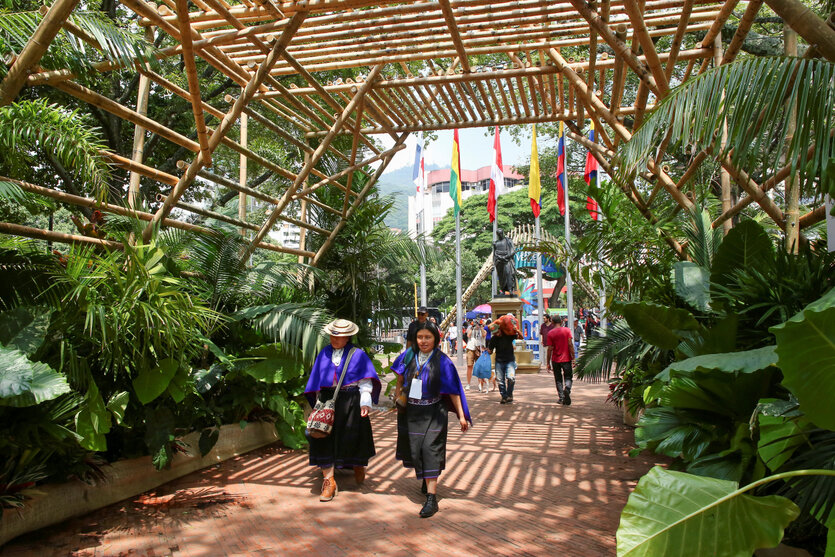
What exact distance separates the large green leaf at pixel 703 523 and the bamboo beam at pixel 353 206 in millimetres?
7249

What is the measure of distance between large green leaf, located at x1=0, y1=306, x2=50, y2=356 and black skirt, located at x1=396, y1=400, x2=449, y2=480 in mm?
2794

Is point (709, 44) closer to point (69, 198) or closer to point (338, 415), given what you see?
point (338, 415)

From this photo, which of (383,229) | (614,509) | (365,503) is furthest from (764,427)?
(383,229)

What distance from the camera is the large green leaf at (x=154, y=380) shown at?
15.7ft

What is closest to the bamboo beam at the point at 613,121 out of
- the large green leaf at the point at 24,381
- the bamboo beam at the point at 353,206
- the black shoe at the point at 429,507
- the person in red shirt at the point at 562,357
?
the bamboo beam at the point at 353,206

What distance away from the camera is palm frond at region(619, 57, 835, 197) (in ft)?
9.16

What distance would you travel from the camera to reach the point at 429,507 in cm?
471

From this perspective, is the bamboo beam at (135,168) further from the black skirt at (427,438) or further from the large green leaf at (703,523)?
the large green leaf at (703,523)

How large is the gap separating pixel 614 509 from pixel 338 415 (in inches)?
96.6

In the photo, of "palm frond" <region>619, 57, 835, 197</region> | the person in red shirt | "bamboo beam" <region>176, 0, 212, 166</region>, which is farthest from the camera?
the person in red shirt

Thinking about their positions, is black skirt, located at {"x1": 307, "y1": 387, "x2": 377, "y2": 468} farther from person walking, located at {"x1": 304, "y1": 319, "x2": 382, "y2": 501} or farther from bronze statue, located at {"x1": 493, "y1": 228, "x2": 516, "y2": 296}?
bronze statue, located at {"x1": 493, "y1": 228, "x2": 516, "y2": 296}

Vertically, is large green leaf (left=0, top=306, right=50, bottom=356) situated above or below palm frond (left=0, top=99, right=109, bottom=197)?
below

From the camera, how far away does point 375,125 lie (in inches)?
366

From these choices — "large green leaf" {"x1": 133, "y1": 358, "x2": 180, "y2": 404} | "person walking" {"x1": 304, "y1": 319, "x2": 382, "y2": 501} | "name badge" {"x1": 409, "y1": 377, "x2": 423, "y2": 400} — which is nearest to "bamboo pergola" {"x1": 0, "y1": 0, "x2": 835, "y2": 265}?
"large green leaf" {"x1": 133, "y1": 358, "x2": 180, "y2": 404}
